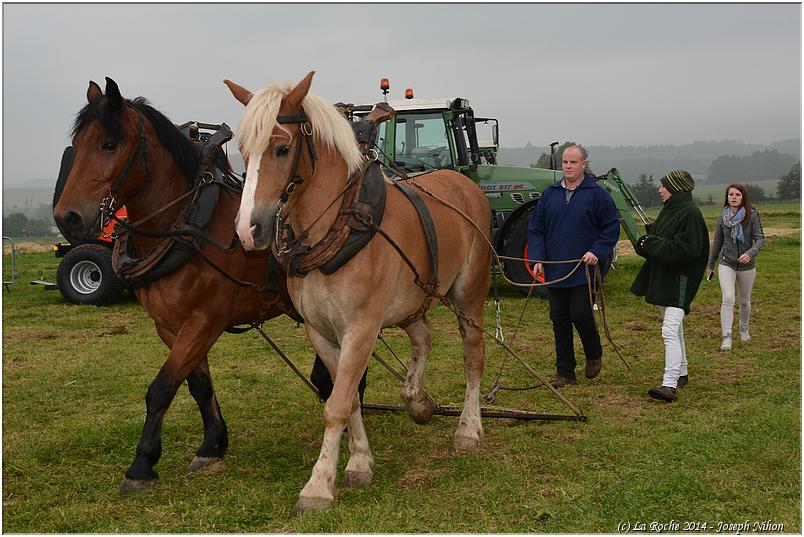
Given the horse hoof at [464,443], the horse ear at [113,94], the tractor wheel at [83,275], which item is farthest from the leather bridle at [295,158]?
the tractor wheel at [83,275]

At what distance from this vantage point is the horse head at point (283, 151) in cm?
323

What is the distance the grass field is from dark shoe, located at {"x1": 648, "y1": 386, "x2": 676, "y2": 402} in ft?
0.24

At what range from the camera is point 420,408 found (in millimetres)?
4844

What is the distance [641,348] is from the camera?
7535 mm

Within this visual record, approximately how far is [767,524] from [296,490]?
2.35 m

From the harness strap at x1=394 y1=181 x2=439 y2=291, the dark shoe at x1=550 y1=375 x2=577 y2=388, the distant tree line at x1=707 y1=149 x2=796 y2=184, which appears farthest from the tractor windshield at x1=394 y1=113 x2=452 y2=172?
the distant tree line at x1=707 y1=149 x2=796 y2=184

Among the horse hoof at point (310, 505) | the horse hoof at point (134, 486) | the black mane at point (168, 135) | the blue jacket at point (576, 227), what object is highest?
the black mane at point (168, 135)

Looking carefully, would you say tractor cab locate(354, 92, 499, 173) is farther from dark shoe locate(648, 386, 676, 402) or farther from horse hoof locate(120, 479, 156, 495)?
horse hoof locate(120, 479, 156, 495)

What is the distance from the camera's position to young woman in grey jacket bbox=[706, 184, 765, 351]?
7.60 meters

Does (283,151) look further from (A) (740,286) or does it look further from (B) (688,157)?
(B) (688,157)

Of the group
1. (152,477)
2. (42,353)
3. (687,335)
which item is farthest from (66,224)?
(687,335)

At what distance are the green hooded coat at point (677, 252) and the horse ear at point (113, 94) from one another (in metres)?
3.85

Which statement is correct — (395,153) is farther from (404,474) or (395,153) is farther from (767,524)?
(767,524)

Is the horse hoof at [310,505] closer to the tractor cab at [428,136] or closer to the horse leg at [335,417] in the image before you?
the horse leg at [335,417]
